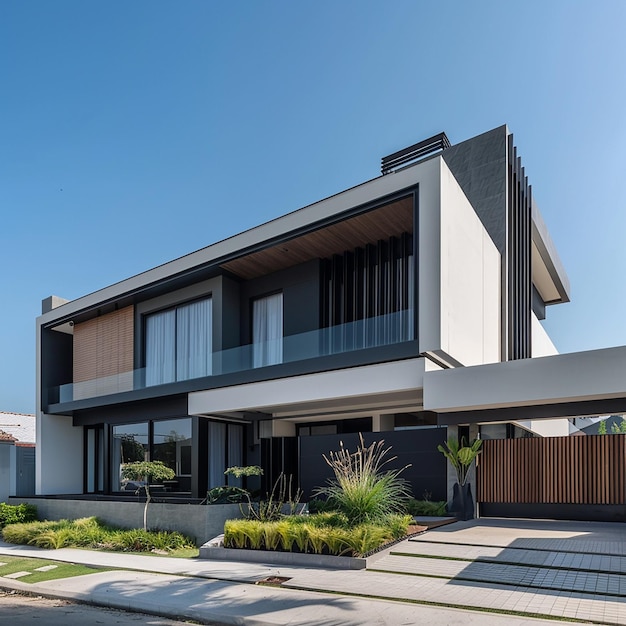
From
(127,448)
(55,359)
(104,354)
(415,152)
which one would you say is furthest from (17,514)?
(415,152)

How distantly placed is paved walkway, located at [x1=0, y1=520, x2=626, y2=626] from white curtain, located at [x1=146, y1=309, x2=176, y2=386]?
8.73m

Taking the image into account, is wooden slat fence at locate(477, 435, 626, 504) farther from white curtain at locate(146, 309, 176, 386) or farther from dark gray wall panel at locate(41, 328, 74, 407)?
dark gray wall panel at locate(41, 328, 74, 407)

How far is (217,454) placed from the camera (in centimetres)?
2014

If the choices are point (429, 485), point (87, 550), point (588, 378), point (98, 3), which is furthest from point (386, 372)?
point (98, 3)

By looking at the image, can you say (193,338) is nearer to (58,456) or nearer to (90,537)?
(90,537)

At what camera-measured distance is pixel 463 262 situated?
1571cm

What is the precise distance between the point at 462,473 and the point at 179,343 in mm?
10910

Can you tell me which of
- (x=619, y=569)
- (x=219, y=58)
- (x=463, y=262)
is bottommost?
(x=619, y=569)

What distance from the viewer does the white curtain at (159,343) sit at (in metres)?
20.8

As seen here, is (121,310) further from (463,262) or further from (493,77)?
(493,77)

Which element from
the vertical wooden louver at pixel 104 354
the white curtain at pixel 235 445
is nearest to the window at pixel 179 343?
the vertical wooden louver at pixel 104 354

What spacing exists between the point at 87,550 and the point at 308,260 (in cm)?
982

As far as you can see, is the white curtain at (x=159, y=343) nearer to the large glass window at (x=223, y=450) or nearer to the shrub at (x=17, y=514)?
the large glass window at (x=223, y=450)

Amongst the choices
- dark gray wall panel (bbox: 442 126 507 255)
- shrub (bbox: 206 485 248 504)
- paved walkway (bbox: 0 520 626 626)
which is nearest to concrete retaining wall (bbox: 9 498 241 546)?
shrub (bbox: 206 485 248 504)
